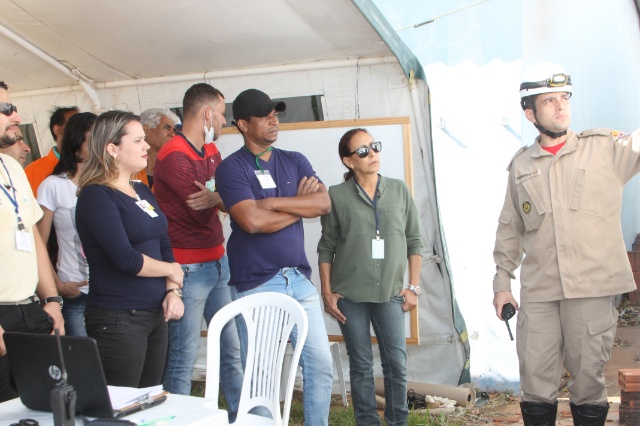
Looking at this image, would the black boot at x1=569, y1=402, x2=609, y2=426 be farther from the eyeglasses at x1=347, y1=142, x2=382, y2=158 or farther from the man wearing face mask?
the man wearing face mask

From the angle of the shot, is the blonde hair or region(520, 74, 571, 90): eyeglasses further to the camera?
region(520, 74, 571, 90): eyeglasses

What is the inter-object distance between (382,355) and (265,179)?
1.16m

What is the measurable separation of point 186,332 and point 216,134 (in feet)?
3.67

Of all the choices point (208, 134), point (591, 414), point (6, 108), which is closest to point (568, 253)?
point (591, 414)

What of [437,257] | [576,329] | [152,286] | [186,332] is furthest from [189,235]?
[576,329]

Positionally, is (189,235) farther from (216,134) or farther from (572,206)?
(572,206)

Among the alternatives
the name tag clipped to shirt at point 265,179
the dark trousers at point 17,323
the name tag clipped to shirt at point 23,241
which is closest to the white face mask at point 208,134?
the name tag clipped to shirt at point 265,179

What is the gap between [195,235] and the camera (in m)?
3.74

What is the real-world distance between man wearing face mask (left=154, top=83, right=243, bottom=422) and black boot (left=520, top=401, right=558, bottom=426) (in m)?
1.52

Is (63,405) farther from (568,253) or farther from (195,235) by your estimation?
(568,253)

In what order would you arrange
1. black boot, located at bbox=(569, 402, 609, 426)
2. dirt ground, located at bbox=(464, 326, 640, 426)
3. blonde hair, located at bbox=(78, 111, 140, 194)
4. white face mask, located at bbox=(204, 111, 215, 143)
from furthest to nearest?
dirt ground, located at bbox=(464, 326, 640, 426)
white face mask, located at bbox=(204, 111, 215, 143)
black boot, located at bbox=(569, 402, 609, 426)
blonde hair, located at bbox=(78, 111, 140, 194)

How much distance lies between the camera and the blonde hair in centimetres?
303

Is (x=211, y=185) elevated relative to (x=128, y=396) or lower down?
elevated

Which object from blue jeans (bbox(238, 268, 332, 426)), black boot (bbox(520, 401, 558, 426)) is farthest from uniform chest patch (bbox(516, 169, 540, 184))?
blue jeans (bbox(238, 268, 332, 426))
